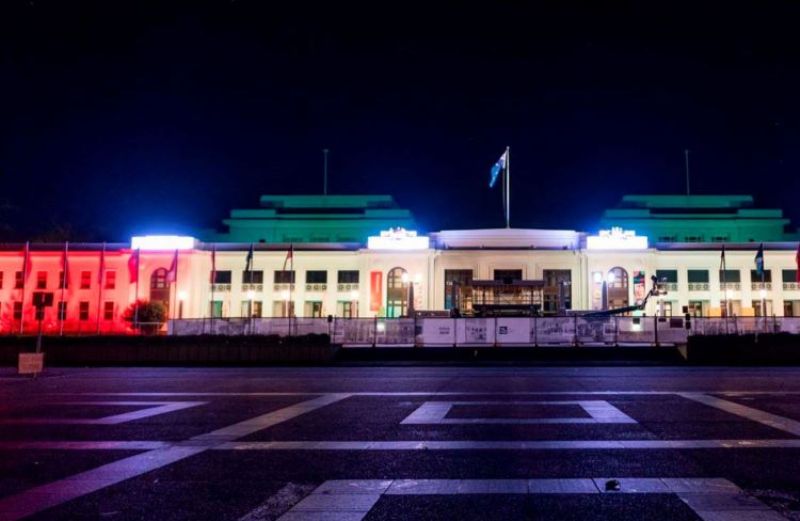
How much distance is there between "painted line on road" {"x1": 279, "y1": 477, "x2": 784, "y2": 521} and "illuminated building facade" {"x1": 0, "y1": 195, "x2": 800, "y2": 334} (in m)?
56.0

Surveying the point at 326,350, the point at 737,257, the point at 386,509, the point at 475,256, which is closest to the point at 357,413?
the point at 386,509

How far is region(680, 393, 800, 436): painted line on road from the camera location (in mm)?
10242

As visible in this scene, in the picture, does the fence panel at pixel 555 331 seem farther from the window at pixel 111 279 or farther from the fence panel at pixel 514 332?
the window at pixel 111 279

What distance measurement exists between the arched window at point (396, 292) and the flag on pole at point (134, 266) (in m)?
23.2

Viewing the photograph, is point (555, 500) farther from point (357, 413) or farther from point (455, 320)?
point (455, 320)

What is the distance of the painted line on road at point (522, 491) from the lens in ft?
18.0

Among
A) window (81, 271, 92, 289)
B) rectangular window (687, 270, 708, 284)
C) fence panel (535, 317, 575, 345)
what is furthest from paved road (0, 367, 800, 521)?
window (81, 271, 92, 289)

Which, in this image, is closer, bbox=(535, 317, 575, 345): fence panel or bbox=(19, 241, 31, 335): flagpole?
bbox=(535, 317, 575, 345): fence panel

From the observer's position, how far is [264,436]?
31.8ft

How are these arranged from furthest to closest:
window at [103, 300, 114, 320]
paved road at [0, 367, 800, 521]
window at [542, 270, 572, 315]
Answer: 1. window at [542, 270, 572, 315]
2. window at [103, 300, 114, 320]
3. paved road at [0, 367, 800, 521]

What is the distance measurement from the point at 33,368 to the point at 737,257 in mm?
61350

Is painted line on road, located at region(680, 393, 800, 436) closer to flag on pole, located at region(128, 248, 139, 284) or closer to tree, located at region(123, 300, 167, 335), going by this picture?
tree, located at region(123, 300, 167, 335)

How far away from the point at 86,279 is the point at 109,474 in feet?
209

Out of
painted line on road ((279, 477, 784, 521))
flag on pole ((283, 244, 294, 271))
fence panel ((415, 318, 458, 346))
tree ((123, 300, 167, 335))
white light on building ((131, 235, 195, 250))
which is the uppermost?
white light on building ((131, 235, 195, 250))
